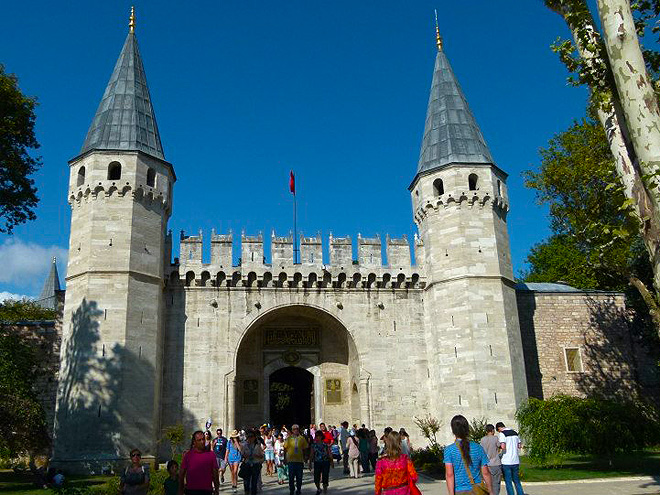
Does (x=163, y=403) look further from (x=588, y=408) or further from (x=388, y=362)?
(x=588, y=408)

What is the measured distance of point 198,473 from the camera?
7066mm

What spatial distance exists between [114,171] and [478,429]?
1393 cm

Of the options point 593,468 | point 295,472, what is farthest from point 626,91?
point 593,468

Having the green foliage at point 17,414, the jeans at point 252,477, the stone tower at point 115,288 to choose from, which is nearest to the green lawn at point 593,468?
the jeans at point 252,477

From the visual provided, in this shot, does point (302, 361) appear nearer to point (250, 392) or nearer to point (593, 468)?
point (250, 392)

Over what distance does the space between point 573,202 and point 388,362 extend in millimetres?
9604

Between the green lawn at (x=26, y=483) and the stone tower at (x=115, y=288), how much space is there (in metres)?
0.85

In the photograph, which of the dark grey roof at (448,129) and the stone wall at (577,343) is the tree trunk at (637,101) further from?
the stone wall at (577,343)

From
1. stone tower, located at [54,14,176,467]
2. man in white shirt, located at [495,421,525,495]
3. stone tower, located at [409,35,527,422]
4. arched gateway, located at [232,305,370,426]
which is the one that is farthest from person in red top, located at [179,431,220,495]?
arched gateway, located at [232,305,370,426]

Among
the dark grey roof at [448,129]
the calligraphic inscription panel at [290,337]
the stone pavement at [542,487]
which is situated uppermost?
the dark grey roof at [448,129]

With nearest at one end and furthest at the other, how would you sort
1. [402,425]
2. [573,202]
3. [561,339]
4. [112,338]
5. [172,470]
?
[172,470] < [112,338] < [402,425] < [561,339] < [573,202]

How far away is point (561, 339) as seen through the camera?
21594 mm

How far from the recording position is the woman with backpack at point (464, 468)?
588cm

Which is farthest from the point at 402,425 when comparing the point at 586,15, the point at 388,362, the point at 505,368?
the point at 586,15
